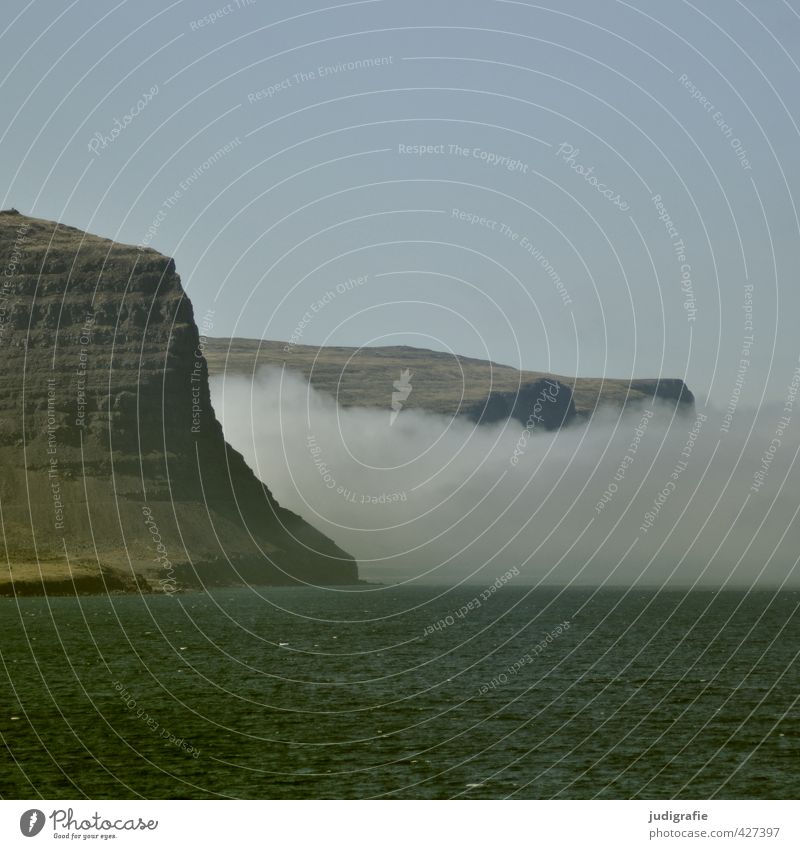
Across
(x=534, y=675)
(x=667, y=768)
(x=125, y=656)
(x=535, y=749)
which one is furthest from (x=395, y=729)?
(x=125, y=656)

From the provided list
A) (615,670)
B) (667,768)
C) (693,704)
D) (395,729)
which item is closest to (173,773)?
(395,729)

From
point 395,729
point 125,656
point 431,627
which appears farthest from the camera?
point 431,627

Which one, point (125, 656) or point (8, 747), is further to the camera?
point (125, 656)
